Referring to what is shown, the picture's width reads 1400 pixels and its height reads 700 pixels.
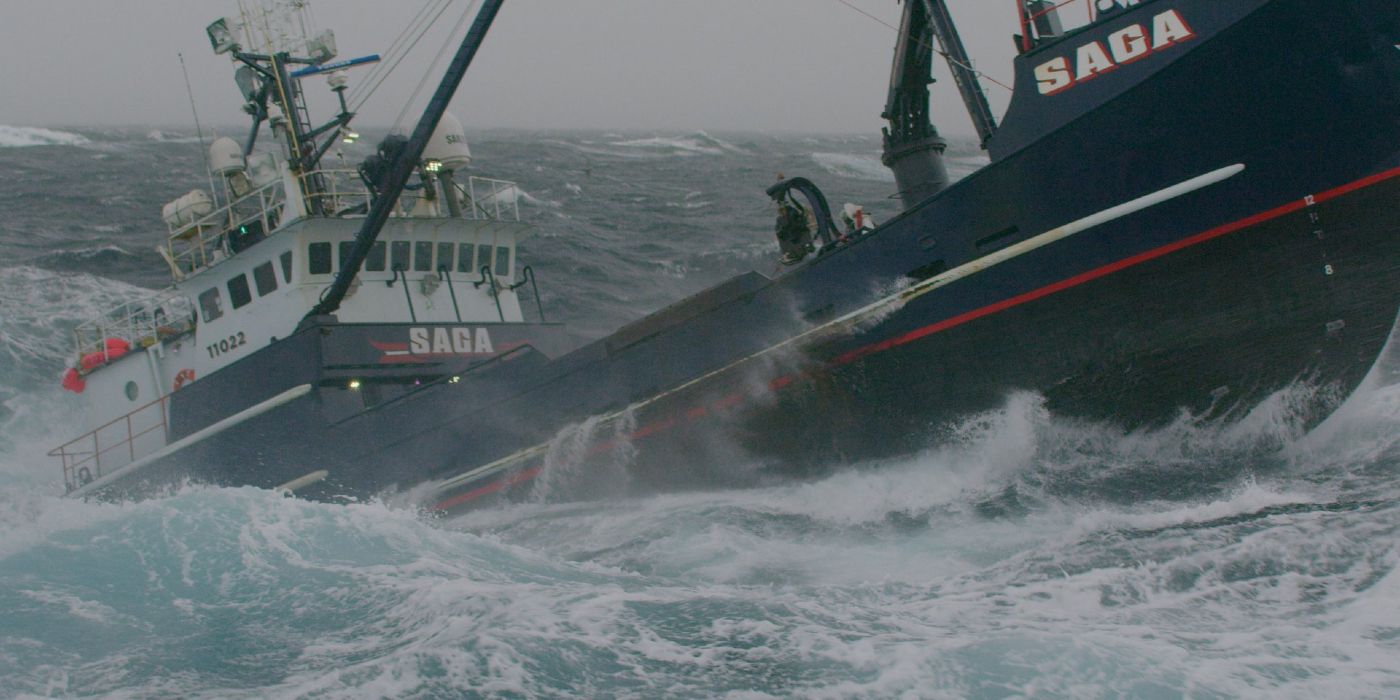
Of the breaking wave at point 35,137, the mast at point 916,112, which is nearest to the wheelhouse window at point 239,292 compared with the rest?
the mast at point 916,112

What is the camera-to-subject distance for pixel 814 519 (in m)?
9.57

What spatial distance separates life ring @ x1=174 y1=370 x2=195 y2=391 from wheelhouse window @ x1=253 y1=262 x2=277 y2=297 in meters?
1.86

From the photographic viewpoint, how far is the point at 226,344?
14297 mm

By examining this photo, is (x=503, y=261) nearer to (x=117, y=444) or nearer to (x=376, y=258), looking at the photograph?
(x=376, y=258)

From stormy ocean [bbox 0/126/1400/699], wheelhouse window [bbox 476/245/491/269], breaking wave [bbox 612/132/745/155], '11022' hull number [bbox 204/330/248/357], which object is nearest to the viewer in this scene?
stormy ocean [bbox 0/126/1400/699]

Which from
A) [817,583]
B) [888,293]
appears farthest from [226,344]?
[817,583]

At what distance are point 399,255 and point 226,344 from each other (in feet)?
8.57

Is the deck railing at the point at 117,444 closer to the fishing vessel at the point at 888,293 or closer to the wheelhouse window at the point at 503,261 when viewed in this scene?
the fishing vessel at the point at 888,293

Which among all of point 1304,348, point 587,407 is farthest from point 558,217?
point 1304,348

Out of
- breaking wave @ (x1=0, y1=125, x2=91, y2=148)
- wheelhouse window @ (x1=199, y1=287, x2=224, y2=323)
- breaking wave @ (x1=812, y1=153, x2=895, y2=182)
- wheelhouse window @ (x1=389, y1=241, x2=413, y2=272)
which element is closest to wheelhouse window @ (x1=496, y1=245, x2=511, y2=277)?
wheelhouse window @ (x1=389, y1=241, x2=413, y2=272)

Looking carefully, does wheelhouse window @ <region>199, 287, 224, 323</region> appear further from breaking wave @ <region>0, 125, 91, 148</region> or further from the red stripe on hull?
breaking wave @ <region>0, 125, 91, 148</region>

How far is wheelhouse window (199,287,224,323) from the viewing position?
14.3 meters

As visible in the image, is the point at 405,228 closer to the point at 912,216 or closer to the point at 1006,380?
the point at 912,216

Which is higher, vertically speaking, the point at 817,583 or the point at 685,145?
the point at 685,145
